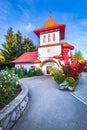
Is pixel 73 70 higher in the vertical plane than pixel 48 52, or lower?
lower

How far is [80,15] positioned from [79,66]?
6.63m

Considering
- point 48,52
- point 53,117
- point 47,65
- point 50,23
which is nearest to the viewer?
point 53,117

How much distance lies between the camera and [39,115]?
5.28 metres

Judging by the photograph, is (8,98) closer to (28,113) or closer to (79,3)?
(28,113)

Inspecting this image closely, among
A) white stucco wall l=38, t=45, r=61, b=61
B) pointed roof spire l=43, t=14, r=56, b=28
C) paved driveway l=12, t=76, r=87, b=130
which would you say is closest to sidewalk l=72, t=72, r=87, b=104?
paved driveway l=12, t=76, r=87, b=130

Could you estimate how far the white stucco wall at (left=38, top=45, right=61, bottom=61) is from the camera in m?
23.0

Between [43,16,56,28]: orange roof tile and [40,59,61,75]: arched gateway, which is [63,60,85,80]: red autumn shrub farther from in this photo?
[43,16,56,28]: orange roof tile

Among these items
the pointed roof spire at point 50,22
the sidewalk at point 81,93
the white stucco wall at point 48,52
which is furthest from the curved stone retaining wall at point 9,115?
the pointed roof spire at point 50,22

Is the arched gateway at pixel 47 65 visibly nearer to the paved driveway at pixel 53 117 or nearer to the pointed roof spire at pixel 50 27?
the pointed roof spire at pixel 50 27

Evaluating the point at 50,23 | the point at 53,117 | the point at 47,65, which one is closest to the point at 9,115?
the point at 53,117

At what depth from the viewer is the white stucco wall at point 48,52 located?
23.0 metres

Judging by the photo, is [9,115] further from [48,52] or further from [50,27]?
[50,27]

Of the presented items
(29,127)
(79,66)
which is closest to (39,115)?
(29,127)

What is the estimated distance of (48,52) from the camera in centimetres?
2362
